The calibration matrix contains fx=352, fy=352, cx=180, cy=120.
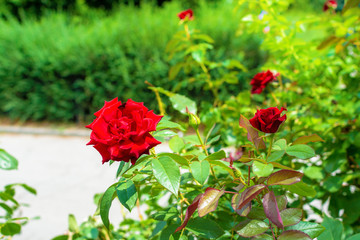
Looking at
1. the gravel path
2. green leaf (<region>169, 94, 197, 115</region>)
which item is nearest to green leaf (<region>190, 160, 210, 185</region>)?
green leaf (<region>169, 94, 197, 115</region>)

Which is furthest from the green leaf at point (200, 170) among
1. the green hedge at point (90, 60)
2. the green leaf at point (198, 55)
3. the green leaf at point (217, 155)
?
the green hedge at point (90, 60)

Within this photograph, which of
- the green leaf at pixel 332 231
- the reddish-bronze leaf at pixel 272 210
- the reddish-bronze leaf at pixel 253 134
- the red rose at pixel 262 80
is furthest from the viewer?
the red rose at pixel 262 80

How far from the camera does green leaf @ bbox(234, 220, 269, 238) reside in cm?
61

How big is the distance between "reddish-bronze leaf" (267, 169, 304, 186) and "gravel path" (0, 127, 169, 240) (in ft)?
4.87

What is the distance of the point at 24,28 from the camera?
5695 millimetres

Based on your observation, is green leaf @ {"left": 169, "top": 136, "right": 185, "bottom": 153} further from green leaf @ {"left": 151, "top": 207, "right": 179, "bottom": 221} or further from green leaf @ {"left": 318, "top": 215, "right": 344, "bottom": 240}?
green leaf @ {"left": 318, "top": 215, "right": 344, "bottom": 240}

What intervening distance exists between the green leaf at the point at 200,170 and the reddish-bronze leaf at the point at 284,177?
4.5 inches

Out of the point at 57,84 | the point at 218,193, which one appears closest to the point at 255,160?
the point at 218,193

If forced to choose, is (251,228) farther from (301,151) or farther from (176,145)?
(176,145)

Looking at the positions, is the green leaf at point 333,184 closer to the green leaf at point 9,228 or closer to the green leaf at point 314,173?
the green leaf at point 314,173

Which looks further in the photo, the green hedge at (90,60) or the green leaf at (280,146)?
the green hedge at (90,60)

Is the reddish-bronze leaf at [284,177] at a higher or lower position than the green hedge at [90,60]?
lower

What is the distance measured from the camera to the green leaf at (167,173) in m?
0.60

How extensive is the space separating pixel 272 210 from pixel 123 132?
28 centimetres
